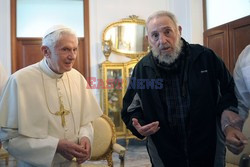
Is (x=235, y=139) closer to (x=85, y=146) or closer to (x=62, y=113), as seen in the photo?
(x=85, y=146)

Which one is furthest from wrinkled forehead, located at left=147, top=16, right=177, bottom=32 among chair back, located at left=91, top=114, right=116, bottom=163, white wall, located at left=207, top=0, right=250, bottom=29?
white wall, located at left=207, top=0, right=250, bottom=29

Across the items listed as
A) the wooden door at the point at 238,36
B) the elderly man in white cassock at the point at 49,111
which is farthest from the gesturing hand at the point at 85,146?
the wooden door at the point at 238,36

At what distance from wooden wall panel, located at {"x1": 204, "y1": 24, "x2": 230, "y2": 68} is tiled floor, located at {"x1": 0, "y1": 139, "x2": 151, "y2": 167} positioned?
2345 mm

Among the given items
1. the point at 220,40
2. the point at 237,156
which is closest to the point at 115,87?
the point at 220,40

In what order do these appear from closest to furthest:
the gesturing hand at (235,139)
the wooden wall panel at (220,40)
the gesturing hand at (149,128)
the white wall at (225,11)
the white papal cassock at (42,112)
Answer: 1. the gesturing hand at (235,139)
2. the gesturing hand at (149,128)
3. the white papal cassock at (42,112)
4. the white wall at (225,11)
5. the wooden wall panel at (220,40)

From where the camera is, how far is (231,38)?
456 centimetres

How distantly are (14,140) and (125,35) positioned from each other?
175 inches

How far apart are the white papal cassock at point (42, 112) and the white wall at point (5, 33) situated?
3.57 m

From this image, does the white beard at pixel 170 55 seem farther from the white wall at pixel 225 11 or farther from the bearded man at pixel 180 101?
the white wall at pixel 225 11

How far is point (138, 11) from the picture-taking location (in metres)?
5.79

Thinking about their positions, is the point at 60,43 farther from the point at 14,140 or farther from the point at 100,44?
the point at 100,44

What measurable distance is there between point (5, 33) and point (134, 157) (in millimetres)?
3523

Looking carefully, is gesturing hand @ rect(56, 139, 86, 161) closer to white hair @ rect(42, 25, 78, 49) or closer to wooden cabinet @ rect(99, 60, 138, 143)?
white hair @ rect(42, 25, 78, 49)

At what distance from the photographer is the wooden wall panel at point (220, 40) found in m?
4.69
